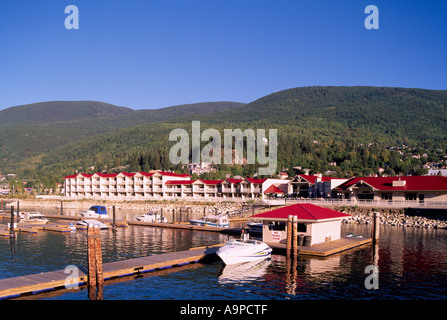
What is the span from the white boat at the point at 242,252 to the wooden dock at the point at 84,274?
7.81 feet

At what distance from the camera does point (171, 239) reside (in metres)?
48.7

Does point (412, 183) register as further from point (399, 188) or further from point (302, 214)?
point (302, 214)

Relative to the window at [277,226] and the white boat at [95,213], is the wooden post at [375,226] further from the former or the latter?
the white boat at [95,213]

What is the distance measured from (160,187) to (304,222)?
3498 inches

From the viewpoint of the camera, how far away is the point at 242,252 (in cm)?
3369

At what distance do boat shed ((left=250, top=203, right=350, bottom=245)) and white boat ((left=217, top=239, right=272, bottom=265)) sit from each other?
15.2ft

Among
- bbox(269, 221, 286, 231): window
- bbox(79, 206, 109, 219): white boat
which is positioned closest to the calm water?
bbox(269, 221, 286, 231): window

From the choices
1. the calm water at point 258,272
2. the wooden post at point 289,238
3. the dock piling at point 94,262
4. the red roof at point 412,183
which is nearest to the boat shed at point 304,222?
the wooden post at point 289,238

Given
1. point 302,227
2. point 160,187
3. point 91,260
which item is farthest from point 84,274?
point 160,187

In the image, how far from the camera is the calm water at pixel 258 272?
25.3 meters

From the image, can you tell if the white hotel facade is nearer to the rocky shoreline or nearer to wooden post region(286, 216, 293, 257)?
the rocky shoreline

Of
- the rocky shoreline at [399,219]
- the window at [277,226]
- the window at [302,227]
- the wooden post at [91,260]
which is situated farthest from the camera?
the rocky shoreline at [399,219]

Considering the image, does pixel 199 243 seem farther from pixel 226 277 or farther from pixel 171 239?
pixel 226 277
